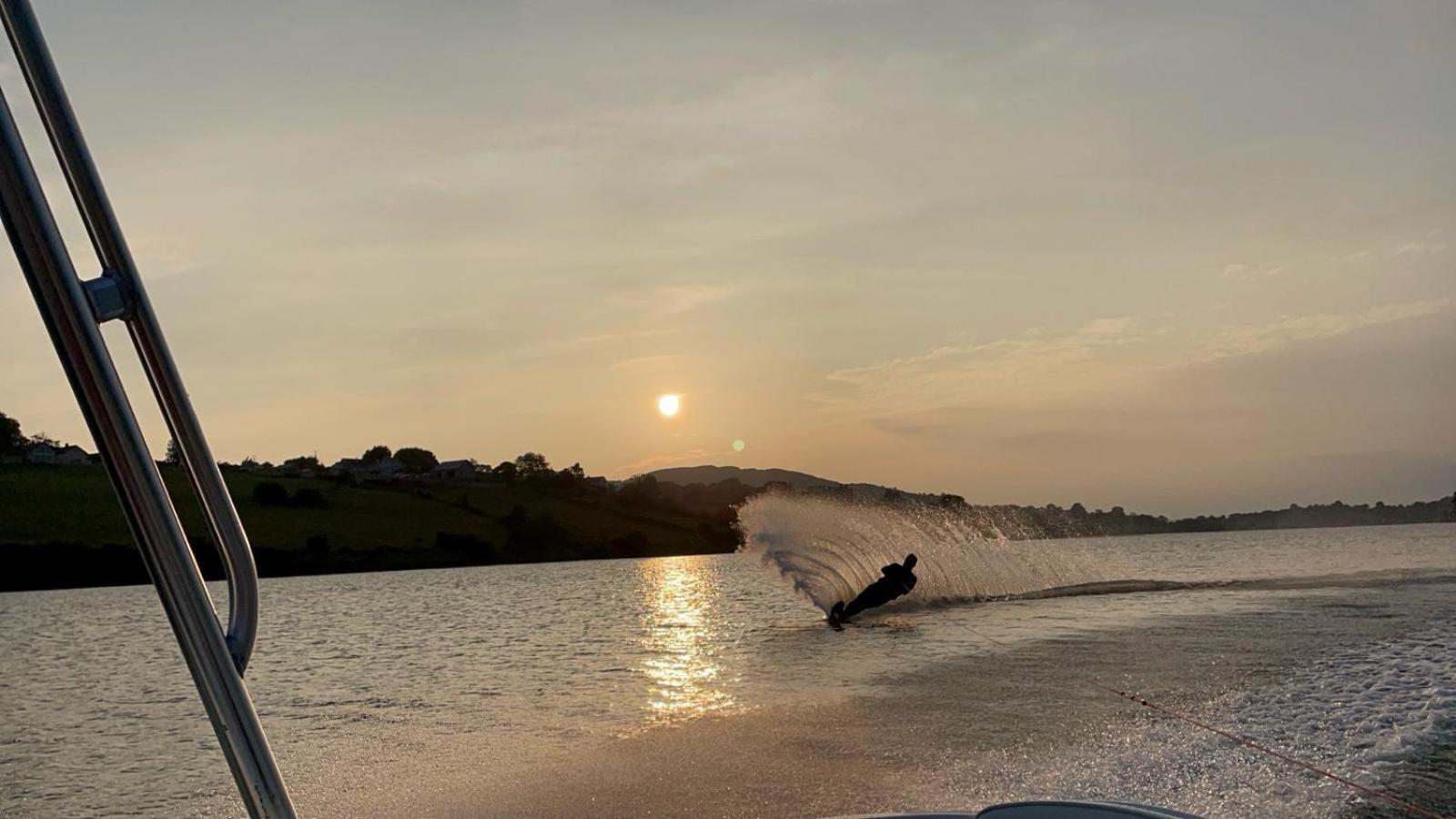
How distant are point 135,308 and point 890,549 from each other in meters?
27.7

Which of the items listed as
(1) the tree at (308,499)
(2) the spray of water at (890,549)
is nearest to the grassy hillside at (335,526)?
(1) the tree at (308,499)

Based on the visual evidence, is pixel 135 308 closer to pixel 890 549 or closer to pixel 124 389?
pixel 124 389

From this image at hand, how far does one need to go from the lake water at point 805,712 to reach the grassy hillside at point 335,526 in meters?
48.9

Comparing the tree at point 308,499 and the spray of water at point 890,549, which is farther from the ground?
the tree at point 308,499

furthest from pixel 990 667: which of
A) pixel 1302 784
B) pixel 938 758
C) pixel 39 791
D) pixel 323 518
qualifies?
pixel 323 518

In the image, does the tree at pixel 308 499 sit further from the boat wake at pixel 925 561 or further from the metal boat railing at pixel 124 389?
the metal boat railing at pixel 124 389

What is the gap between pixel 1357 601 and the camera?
19188 millimetres

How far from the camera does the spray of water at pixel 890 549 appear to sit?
25312mm

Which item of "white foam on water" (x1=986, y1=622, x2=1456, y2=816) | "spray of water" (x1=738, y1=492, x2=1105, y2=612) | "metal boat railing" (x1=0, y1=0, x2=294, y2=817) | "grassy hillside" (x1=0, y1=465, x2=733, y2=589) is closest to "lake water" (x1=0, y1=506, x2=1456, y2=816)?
"white foam on water" (x1=986, y1=622, x2=1456, y2=816)

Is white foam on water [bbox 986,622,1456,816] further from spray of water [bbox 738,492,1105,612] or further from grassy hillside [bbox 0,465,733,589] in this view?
grassy hillside [bbox 0,465,733,589]

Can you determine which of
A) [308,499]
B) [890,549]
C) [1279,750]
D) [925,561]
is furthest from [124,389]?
[308,499]

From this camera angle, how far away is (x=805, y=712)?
10.0 meters

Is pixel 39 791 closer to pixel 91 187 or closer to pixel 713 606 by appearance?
pixel 91 187

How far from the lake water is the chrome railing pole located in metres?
5.48
